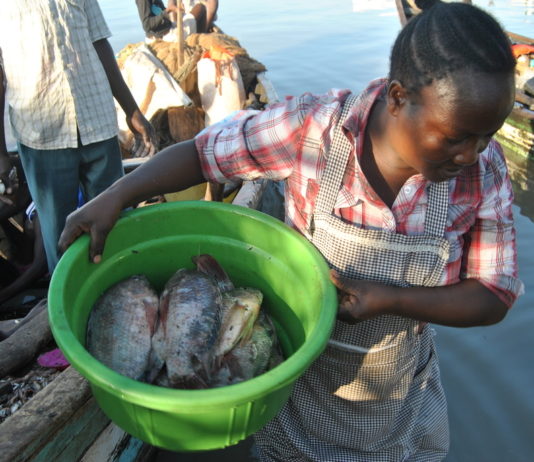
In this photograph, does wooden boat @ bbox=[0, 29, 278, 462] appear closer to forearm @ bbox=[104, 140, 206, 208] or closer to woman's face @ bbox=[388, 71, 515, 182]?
forearm @ bbox=[104, 140, 206, 208]

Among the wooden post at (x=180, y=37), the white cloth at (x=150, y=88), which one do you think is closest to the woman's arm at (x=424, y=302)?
the white cloth at (x=150, y=88)

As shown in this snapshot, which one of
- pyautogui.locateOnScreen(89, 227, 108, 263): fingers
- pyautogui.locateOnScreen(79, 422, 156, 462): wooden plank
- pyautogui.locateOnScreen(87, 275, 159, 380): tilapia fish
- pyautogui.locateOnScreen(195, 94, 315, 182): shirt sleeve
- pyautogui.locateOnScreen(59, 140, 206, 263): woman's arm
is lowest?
pyautogui.locateOnScreen(79, 422, 156, 462): wooden plank

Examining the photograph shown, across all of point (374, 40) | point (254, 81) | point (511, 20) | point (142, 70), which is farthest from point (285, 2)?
point (142, 70)

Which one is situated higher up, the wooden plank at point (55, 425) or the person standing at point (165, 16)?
the person standing at point (165, 16)

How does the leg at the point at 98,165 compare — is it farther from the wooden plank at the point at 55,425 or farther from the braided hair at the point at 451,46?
the braided hair at the point at 451,46

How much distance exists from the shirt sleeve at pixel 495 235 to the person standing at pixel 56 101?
2376 millimetres

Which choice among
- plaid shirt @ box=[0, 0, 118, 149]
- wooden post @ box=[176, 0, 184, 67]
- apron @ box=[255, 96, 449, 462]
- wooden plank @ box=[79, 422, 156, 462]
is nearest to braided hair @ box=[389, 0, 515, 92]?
apron @ box=[255, 96, 449, 462]

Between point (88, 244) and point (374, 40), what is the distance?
38.8 ft

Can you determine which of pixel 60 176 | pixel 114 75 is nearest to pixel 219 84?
pixel 114 75

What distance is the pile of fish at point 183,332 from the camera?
154 cm

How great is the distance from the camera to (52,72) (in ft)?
9.37

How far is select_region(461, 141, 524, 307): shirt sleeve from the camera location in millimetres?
1441

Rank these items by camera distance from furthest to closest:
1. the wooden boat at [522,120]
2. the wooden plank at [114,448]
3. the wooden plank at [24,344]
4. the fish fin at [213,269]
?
the wooden boat at [522,120]
the wooden plank at [24,344]
the wooden plank at [114,448]
the fish fin at [213,269]

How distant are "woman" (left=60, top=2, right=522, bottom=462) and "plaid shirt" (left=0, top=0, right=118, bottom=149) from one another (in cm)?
160
